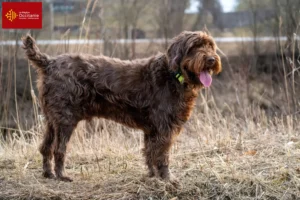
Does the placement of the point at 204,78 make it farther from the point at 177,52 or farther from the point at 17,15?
the point at 17,15

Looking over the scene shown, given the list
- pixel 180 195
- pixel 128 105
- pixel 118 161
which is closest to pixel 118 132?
pixel 118 161

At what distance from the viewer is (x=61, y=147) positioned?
5.71 metres

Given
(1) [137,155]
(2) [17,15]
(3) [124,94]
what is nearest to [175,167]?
(1) [137,155]

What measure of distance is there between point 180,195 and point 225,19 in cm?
1525

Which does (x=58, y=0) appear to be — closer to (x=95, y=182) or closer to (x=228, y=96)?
(x=228, y=96)

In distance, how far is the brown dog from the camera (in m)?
5.60

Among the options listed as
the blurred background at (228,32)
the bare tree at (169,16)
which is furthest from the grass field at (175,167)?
the bare tree at (169,16)

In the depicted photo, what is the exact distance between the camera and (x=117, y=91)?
570 centimetres

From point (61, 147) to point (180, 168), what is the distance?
4.80ft

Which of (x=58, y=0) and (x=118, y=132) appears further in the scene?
(x=58, y=0)

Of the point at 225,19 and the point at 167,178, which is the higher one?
the point at 225,19

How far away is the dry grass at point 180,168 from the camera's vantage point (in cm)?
519

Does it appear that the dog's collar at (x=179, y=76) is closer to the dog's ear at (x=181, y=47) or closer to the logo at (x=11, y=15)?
the dog's ear at (x=181, y=47)

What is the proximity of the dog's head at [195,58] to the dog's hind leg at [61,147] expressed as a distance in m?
1.40
